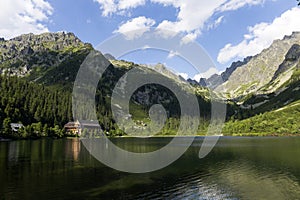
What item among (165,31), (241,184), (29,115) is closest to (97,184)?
(241,184)

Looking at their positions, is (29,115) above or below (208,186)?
above

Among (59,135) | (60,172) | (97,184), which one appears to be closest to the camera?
(97,184)

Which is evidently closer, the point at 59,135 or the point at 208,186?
the point at 208,186

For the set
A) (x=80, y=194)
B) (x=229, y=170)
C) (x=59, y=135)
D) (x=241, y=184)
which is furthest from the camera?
(x=59, y=135)

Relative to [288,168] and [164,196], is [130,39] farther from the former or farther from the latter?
[288,168]

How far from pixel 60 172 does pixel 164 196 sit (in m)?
22.8

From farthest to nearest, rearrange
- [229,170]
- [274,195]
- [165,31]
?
[229,170]
[165,31]
[274,195]

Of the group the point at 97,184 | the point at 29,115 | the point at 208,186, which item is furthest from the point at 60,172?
the point at 29,115

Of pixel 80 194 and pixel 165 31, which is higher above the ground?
pixel 165 31

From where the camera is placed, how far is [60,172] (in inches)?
1890

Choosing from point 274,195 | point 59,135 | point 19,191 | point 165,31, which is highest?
point 165,31

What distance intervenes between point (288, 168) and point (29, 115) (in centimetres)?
16202

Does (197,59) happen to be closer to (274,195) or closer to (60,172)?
(274,195)

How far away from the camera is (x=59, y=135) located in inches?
6693
